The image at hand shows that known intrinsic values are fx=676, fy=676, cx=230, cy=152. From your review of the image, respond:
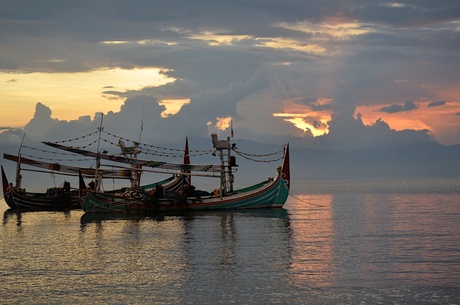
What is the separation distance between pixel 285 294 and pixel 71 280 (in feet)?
31.9

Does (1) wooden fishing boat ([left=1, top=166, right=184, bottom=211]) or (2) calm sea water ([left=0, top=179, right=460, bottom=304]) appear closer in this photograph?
(2) calm sea water ([left=0, top=179, right=460, bottom=304])

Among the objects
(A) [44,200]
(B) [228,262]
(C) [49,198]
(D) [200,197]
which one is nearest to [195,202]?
(D) [200,197]

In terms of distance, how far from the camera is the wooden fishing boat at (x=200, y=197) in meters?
62.6

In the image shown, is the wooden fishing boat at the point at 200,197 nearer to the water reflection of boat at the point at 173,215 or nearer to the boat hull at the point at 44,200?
the water reflection of boat at the point at 173,215

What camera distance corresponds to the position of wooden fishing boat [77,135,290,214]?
62594 mm

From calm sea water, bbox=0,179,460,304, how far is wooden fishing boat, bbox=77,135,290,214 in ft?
17.5

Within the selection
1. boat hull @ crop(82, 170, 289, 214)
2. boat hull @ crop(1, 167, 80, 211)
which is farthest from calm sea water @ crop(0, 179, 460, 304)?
boat hull @ crop(1, 167, 80, 211)

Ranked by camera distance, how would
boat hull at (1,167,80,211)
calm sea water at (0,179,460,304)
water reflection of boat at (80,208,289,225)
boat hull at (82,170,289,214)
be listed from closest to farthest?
calm sea water at (0,179,460,304)
water reflection of boat at (80,208,289,225)
boat hull at (82,170,289,214)
boat hull at (1,167,80,211)

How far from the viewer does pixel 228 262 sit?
34.5 metres

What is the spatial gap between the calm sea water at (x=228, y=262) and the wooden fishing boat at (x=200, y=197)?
210 inches

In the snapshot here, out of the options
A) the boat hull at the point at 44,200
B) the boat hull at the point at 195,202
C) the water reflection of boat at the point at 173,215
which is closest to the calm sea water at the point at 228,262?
the water reflection of boat at the point at 173,215

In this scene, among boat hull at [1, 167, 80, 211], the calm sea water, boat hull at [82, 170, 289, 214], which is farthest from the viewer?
boat hull at [1, 167, 80, 211]

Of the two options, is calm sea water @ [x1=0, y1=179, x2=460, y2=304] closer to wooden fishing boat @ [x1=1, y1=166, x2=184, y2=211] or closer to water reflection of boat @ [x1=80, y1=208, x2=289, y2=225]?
water reflection of boat @ [x1=80, y1=208, x2=289, y2=225]

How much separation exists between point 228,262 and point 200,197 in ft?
102
